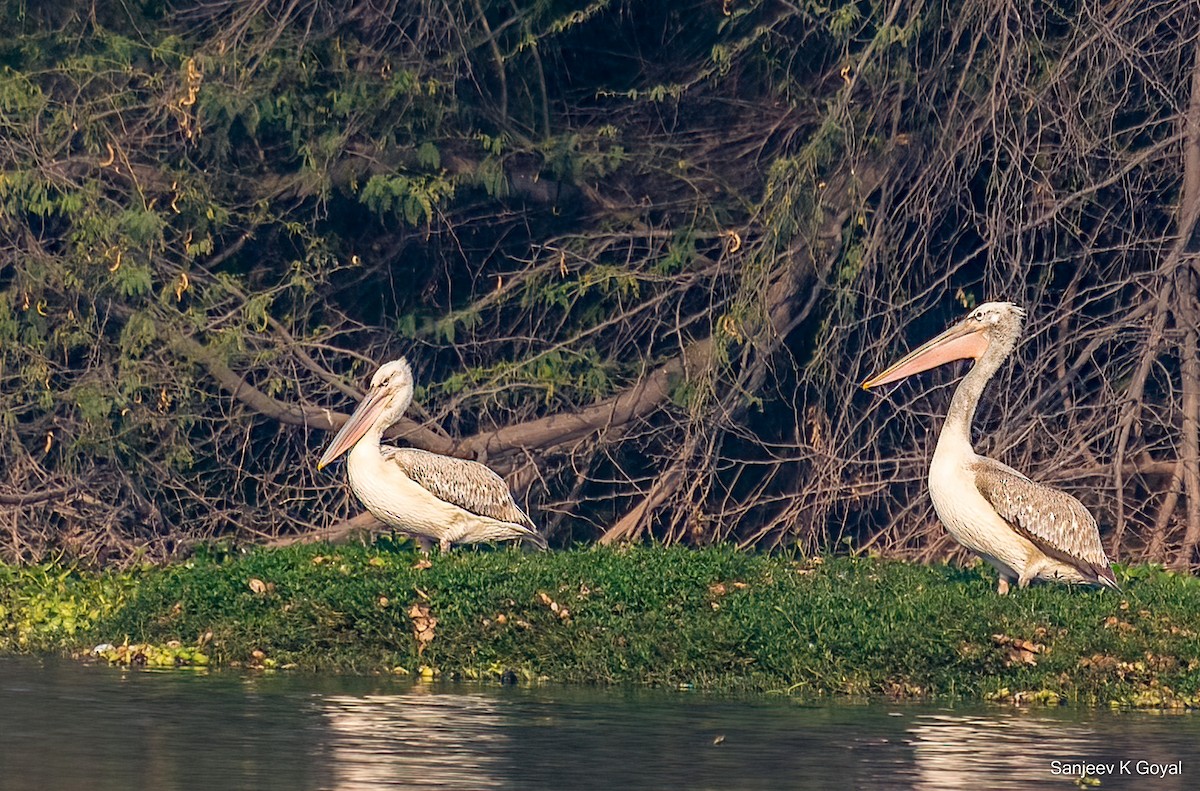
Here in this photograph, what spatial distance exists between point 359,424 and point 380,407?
6.8 inches

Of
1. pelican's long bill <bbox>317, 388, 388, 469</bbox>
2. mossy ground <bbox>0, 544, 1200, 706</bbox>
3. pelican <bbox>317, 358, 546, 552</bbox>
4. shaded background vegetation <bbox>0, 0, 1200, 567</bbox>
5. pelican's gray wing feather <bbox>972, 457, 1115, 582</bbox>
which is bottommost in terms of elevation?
mossy ground <bbox>0, 544, 1200, 706</bbox>

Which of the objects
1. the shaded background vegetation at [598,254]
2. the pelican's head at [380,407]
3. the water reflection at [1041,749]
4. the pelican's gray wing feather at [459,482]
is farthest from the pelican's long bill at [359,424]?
the water reflection at [1041,749]

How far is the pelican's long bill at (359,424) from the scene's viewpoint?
1306 cm

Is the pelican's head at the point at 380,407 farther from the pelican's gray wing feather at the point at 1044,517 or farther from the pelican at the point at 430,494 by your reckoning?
the pelican's gray wing feather at the point at 1044,517

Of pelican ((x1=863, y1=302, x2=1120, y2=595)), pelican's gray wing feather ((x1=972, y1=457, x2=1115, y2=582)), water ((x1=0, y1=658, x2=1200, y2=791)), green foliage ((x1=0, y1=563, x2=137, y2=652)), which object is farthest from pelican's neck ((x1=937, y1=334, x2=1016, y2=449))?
green foliage ((x1=0, y1=563, x2=137, y2=652))

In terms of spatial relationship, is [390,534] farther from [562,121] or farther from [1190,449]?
[1190,449]

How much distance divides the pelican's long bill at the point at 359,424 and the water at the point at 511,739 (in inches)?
127

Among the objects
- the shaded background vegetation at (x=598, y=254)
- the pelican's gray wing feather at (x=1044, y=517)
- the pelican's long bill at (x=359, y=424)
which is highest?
the shaded background vegetation at (x=598, y=254)

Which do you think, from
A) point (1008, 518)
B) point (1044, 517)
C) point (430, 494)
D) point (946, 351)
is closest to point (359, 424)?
point (430, 494)

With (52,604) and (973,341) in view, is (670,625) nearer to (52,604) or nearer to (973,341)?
(973,341)

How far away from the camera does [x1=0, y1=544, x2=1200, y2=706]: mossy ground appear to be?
9594mm

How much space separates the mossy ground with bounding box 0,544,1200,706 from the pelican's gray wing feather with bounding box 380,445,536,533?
85cm

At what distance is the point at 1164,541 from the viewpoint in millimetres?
13508

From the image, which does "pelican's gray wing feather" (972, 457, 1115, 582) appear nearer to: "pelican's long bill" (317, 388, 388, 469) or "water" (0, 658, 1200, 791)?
"water" (0, 658, 1200, 791)
